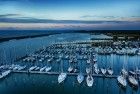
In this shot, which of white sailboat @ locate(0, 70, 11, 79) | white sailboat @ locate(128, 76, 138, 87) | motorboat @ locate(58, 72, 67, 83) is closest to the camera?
white sailboat @ locate(128, 76, 138, 87)

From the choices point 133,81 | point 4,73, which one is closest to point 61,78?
point 133,81

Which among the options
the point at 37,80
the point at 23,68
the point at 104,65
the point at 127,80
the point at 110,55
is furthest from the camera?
the point at 110,55

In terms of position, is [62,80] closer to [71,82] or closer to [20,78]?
[71,82]

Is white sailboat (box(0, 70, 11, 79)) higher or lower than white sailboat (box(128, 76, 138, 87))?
lower

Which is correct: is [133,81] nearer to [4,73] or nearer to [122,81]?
[122,81]

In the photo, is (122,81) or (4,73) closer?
(122,81)

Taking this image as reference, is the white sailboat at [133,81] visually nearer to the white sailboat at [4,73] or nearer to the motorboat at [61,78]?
the motorboat at [61,78]

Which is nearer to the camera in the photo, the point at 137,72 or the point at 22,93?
the point at 22,93

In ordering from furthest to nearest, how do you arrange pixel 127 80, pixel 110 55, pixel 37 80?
1. pixel 110 55
2. pixel 37 80
3. pixel 127 80

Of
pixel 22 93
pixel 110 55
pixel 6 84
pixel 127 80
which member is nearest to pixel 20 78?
pixel 6 84

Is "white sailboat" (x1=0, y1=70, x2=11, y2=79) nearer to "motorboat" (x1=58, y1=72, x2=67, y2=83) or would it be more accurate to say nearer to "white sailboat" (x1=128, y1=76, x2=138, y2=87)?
"motorboat" (x1=58, y1=72, x2=67, y2=83)

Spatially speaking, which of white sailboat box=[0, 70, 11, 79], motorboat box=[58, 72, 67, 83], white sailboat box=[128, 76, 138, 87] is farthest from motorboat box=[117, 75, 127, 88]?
white sailboat box=[0, 70, 11, 79]
